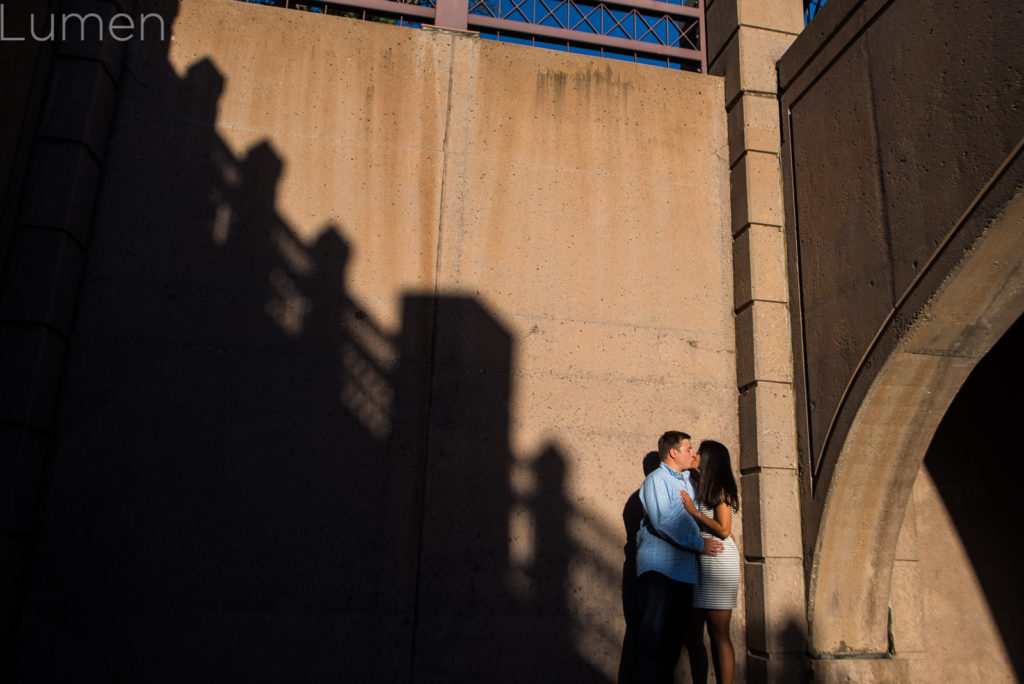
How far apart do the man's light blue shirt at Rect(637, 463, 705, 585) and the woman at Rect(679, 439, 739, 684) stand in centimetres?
8

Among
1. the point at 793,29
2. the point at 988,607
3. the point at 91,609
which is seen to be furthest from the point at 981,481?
the point at 91,609

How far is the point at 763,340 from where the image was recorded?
5203mm

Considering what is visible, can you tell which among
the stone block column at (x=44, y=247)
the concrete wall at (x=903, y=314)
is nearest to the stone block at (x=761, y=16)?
→ the concrete wall at (x=903, y=314)

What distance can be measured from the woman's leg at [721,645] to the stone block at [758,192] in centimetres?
278

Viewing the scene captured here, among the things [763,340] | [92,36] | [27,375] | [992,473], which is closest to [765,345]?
[763,340]

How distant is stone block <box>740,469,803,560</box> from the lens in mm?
4801

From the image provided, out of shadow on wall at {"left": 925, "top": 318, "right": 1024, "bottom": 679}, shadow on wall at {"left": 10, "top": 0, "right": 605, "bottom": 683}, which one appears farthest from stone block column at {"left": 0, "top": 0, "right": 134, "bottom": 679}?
shadow on wall at {"left": 925, "top": 318, "right": 1024, "bottom": 679}

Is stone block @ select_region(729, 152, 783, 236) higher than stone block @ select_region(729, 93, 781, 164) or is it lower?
lower

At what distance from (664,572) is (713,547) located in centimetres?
38

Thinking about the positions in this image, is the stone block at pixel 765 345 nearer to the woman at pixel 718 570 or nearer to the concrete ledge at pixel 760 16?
the woman at pixel 718 570

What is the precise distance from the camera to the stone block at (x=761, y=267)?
5305 mm

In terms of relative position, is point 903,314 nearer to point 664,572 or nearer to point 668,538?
point 668,538

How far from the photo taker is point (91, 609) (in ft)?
14.1

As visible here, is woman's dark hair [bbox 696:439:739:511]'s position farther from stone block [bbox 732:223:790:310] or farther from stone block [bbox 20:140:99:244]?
stone block [bbox 20:140:99:244]
